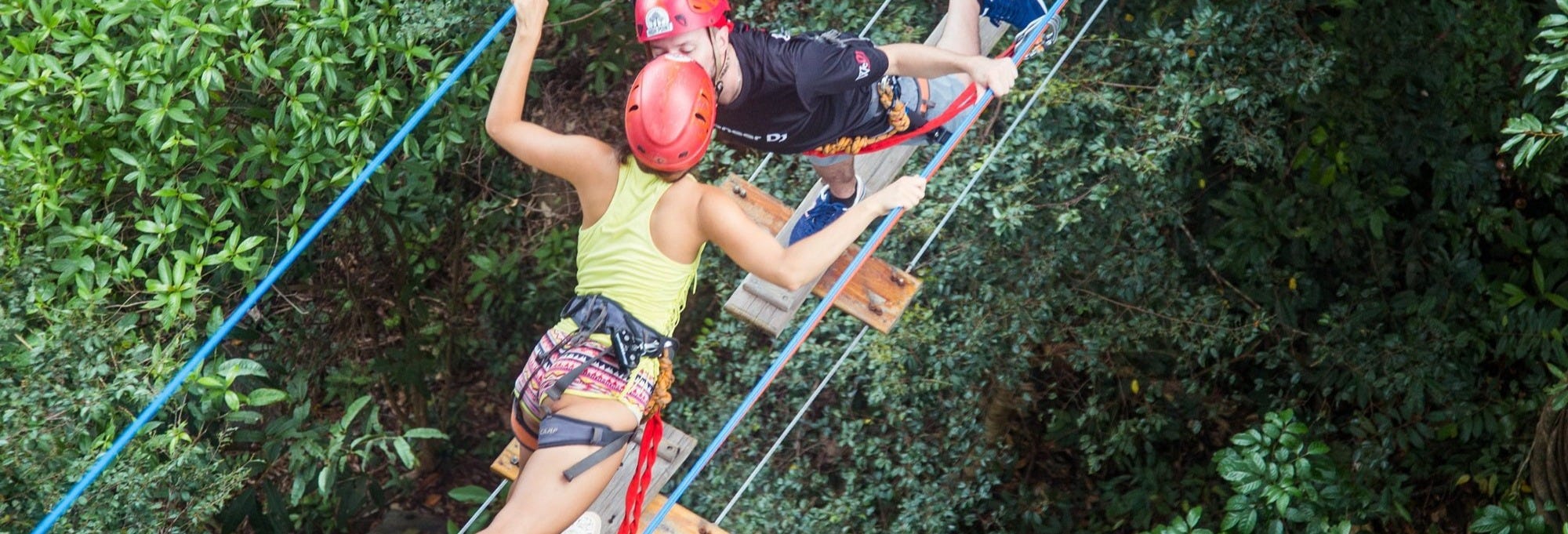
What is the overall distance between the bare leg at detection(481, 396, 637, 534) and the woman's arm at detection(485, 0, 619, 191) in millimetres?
472

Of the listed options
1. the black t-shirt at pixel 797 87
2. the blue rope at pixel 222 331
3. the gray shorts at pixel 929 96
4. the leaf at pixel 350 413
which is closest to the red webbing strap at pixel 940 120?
the gray shorts at pixel 929 96

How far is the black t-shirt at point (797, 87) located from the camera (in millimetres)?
3297

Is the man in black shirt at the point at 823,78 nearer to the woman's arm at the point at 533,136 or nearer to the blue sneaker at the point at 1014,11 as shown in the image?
the blue sneaker at the point at 1014,11

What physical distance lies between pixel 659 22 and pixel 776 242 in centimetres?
53

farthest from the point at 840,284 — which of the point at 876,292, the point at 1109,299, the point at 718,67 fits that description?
the point at 1109,299

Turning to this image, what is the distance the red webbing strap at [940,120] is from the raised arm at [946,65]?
174 mm

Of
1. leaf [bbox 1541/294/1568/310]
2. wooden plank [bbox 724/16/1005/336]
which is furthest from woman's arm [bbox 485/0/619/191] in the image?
leaf [bbox 1541/294/1568/310]

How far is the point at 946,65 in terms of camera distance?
3.49 meters

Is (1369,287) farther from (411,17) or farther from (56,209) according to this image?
(56,209)

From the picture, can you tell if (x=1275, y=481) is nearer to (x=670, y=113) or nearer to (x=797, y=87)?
(x=797, y=87)

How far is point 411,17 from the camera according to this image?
3.54m

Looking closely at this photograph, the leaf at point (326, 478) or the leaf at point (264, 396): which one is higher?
the leaf at point (264, 396)

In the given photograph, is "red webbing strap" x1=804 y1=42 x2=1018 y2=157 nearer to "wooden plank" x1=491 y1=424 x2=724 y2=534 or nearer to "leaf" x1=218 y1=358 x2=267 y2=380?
"wooden plank" x1=491 y1=424 x2=724 y2=534

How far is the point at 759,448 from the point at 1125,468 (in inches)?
53.4
